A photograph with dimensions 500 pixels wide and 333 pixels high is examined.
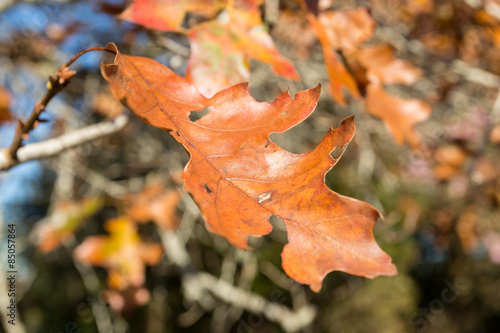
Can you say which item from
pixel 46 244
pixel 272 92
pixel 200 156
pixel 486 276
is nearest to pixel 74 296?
pixel 46 244

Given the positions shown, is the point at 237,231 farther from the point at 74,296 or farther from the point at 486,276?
the point at 486,276

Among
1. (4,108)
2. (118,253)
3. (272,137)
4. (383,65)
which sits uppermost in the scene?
(383,65)

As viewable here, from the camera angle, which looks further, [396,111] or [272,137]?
[272,137]

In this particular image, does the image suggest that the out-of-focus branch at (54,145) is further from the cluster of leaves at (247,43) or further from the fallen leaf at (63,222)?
the fallen leaf at (63,222)

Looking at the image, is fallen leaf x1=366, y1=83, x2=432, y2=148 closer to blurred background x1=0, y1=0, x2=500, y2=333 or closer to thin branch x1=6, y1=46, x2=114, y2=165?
blurred background x1=0, y1=0, x2=500, y2=333

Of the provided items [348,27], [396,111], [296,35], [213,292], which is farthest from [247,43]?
[213,292]

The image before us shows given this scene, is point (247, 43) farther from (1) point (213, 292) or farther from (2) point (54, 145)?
(1) point (213, 292)
